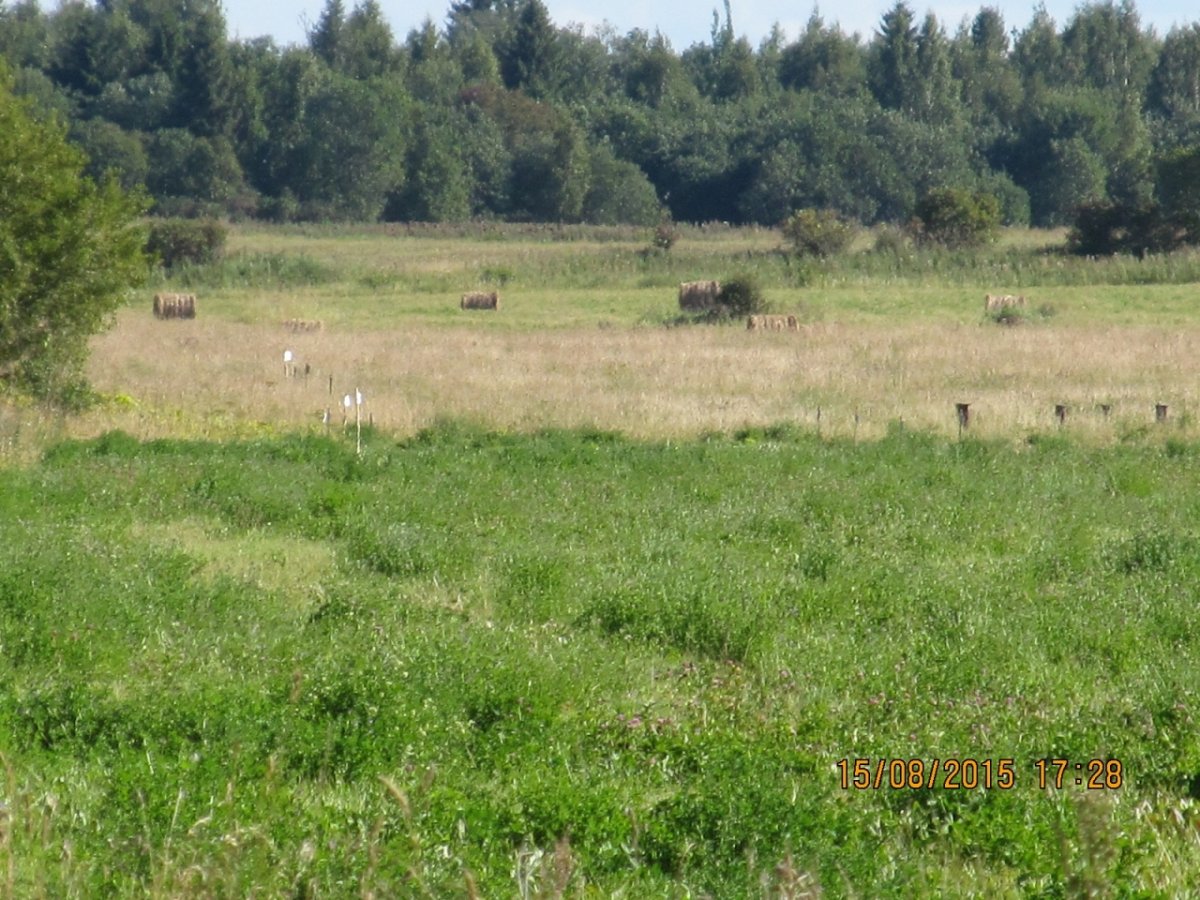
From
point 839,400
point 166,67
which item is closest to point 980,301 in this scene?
point 839,400

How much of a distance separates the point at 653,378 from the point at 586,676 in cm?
1740

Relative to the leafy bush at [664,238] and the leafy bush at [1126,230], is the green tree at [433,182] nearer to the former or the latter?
the leafy bush at [664,238]

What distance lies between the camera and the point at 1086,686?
25.7 ft

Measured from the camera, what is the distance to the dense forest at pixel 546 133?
287 ft

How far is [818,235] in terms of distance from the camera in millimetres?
58625

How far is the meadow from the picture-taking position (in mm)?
5094

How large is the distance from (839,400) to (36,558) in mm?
14489

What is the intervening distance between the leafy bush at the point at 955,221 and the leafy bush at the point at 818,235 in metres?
4.12

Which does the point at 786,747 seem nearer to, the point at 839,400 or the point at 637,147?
the point at 839,400

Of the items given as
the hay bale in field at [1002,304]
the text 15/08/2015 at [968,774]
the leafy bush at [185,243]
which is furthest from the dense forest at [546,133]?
the text 15/08/2015 at [968,774]

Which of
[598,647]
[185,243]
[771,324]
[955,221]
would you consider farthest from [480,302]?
[598,647]

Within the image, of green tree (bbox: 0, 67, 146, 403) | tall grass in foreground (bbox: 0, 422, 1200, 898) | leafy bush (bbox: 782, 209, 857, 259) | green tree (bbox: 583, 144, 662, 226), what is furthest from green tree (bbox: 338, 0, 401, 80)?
tall grass in foreground (bbox: 0, 422, 1200, 898)

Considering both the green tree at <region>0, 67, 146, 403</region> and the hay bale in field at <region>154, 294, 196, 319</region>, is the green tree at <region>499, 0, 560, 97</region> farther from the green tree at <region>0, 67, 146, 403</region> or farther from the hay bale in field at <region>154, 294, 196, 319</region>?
the green tree at <region>0, 67, 146, 403</region>

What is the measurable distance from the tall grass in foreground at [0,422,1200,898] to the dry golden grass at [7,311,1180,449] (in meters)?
4.29
